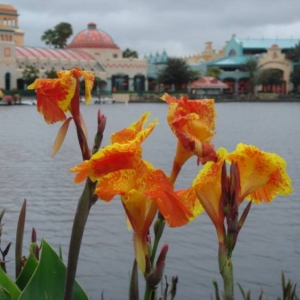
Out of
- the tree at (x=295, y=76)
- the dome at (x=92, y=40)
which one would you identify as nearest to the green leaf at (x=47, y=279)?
the tree at (x=295, y=76)

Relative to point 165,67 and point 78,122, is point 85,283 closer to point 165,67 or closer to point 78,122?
point 78,122

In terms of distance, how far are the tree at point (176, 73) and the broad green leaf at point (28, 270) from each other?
69831 millimetres

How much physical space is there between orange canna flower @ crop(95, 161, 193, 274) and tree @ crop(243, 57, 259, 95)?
7260 centimetres

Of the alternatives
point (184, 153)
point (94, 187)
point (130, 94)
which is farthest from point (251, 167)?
point (130, 94)

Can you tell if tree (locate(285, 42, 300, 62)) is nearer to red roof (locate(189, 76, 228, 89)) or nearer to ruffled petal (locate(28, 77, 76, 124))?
red roof (locate(189, 76, 228, 89))

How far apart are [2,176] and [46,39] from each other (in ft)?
214

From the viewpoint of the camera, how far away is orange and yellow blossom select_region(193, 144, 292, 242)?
4.43 feet

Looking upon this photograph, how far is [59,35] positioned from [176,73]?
41.3ft

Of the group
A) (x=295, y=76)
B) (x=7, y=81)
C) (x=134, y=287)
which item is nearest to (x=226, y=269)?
(x=134, y=287)

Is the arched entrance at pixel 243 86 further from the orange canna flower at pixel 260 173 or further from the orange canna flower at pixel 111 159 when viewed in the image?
the orange canna flower at pixel 111 159

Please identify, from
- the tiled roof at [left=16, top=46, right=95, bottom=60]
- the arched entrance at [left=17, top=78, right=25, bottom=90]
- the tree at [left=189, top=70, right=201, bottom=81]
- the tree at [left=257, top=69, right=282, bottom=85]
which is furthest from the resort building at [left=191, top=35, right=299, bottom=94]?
the arched entrance at [left=17, top=78, right=25, bottom=90]

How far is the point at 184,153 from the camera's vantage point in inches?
52.7

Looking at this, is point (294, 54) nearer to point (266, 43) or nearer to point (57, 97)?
point (266, 43)

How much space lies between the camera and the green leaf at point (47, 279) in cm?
147
